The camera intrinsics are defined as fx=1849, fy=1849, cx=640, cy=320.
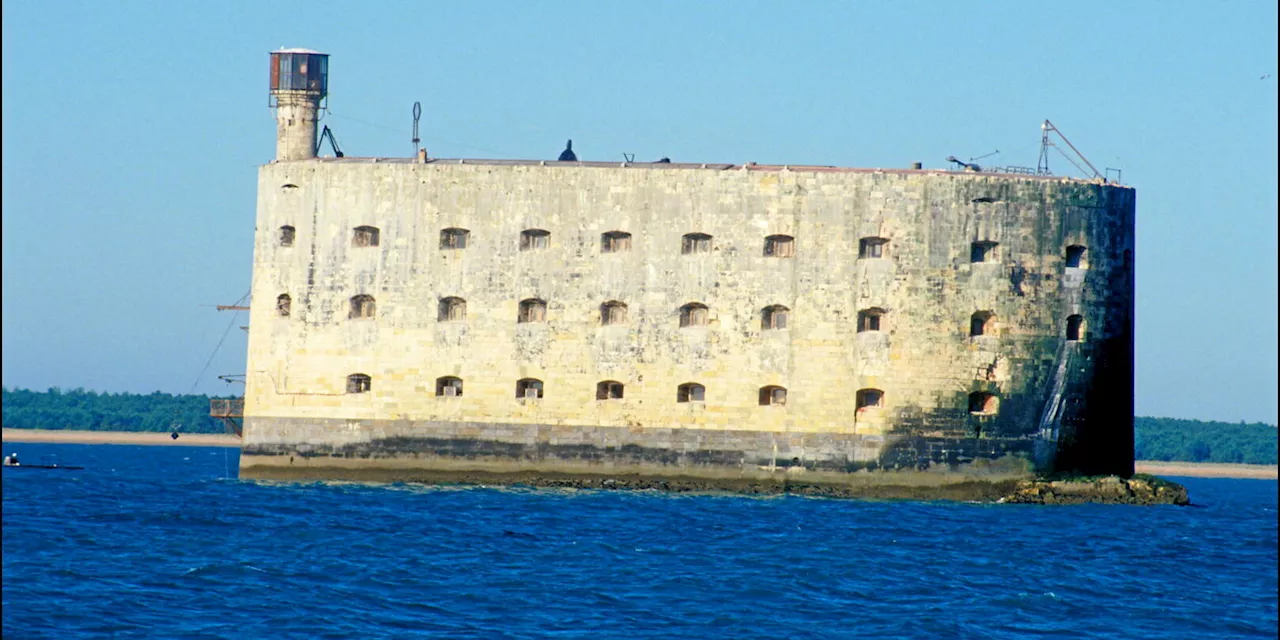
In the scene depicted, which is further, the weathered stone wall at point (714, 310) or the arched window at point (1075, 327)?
the arched window at point (1075, 327)

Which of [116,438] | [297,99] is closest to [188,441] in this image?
[116,438]

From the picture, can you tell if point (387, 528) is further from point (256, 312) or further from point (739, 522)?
point (256, 312)

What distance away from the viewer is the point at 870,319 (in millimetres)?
35469

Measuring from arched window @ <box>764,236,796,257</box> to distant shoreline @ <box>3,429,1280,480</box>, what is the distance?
61409mm

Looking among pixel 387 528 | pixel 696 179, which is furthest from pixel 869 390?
pixel 387 528

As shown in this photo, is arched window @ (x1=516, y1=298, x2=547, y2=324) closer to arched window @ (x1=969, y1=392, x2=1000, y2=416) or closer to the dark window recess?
arched window @ (x1=969, y1=392, x2=1000, y2=416)

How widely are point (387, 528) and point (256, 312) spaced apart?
977 centimetres

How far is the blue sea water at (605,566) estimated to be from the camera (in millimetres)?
20844

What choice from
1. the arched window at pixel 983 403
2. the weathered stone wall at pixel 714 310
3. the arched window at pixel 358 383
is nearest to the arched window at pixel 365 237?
the weathered stone wall at pixel 714 310

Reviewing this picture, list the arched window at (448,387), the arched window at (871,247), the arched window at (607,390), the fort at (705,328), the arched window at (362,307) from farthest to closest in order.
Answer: the arched window at (362,307) < the arched window at (448,387) < the arched window at (607,390) < the arched window at (871,247) < the fort at (705,328)

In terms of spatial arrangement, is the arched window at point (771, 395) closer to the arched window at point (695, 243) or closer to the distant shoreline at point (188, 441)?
the arched window at point (695, 243)

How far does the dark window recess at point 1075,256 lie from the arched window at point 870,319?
3826 millimetres

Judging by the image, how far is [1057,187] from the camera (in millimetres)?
35531

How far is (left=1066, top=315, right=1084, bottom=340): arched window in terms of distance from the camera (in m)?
35.7
